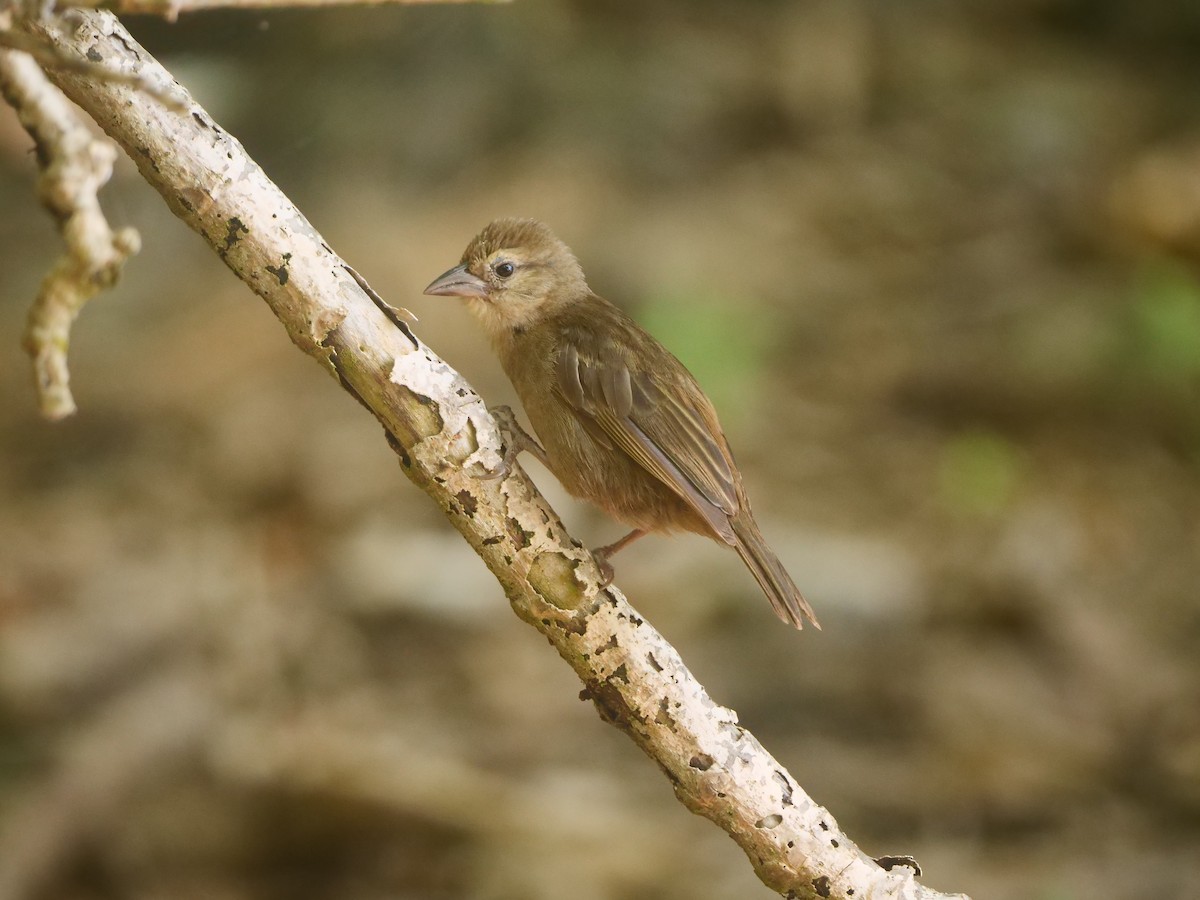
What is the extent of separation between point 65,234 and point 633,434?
156 cm

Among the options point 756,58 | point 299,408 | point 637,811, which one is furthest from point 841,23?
point 637,811

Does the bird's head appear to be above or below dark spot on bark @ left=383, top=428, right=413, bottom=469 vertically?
above

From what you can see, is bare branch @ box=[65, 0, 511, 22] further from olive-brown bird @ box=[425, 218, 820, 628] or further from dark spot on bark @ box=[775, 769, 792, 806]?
dark spot on bark @ box=[775, 769, 792, 806]

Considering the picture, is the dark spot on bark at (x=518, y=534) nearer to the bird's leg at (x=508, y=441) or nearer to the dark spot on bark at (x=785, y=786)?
the bird's leg at (x=508, y=441)

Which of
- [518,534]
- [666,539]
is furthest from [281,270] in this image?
[666,539]

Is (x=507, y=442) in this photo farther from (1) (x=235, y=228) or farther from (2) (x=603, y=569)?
(1) (x=235, y=228)

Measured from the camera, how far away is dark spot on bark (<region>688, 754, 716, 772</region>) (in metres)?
2.47

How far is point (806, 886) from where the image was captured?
2.52 meters

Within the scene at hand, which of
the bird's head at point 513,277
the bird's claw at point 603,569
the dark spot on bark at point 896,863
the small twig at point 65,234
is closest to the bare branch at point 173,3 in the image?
the small twig at point 65,234

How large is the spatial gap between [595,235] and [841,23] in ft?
8.47

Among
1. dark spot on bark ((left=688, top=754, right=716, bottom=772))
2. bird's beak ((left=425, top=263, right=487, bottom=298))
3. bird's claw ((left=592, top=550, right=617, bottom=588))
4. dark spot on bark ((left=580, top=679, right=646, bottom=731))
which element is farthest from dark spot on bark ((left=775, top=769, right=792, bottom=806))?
bird's beak ((left=425, top=263, right=487, bottom=298))

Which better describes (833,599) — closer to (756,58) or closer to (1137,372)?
(1137,372)

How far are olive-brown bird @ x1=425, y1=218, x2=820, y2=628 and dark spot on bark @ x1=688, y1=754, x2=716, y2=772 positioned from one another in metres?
0.55

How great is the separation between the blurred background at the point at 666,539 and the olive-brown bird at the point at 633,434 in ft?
3.76
